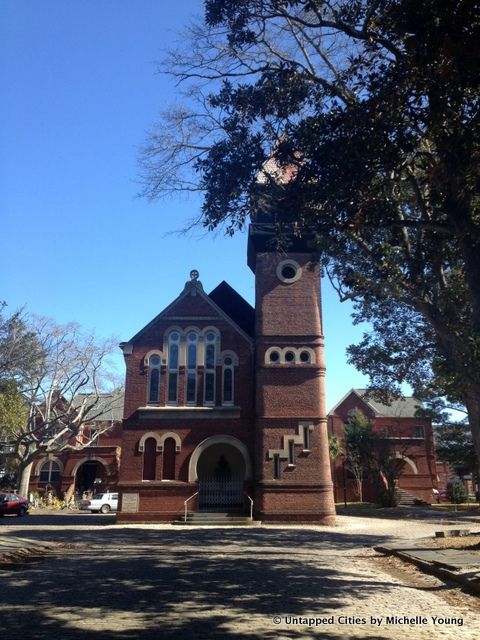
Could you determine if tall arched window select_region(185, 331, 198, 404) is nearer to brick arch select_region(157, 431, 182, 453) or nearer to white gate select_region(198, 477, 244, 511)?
brick arch select_region(157, 431, 182, 453)

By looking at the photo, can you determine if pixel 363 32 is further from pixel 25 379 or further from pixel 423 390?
pixel 25 379

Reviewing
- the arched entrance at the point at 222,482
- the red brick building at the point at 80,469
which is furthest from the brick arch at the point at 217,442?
the red brick building at the point at 80,469

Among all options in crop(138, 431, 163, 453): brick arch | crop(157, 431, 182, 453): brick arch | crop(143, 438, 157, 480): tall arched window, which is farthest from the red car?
crop(157, 431, 182, 453): brick arch

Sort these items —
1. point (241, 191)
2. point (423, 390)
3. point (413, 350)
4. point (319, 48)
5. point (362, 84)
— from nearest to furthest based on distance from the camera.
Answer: point (362, 84), point (241, 191), point (319, 48), point (413, 350), point (423, 390)

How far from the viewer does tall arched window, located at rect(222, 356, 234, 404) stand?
92.5ft

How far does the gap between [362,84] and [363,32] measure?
1.00 m

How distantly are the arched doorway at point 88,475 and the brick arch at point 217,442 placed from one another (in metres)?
25.7

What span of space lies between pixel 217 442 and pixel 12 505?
585 inches

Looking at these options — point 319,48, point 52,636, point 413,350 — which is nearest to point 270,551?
point 413,350

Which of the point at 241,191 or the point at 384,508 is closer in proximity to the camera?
the point at 241,191

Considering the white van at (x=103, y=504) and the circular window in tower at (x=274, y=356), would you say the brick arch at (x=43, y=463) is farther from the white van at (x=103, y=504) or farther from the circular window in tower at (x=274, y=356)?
the circular window in tower at (x=274, y=356)

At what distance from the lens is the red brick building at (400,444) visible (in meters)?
47.2

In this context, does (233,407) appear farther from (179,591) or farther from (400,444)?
(400,444)

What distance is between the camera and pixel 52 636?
629 cm
